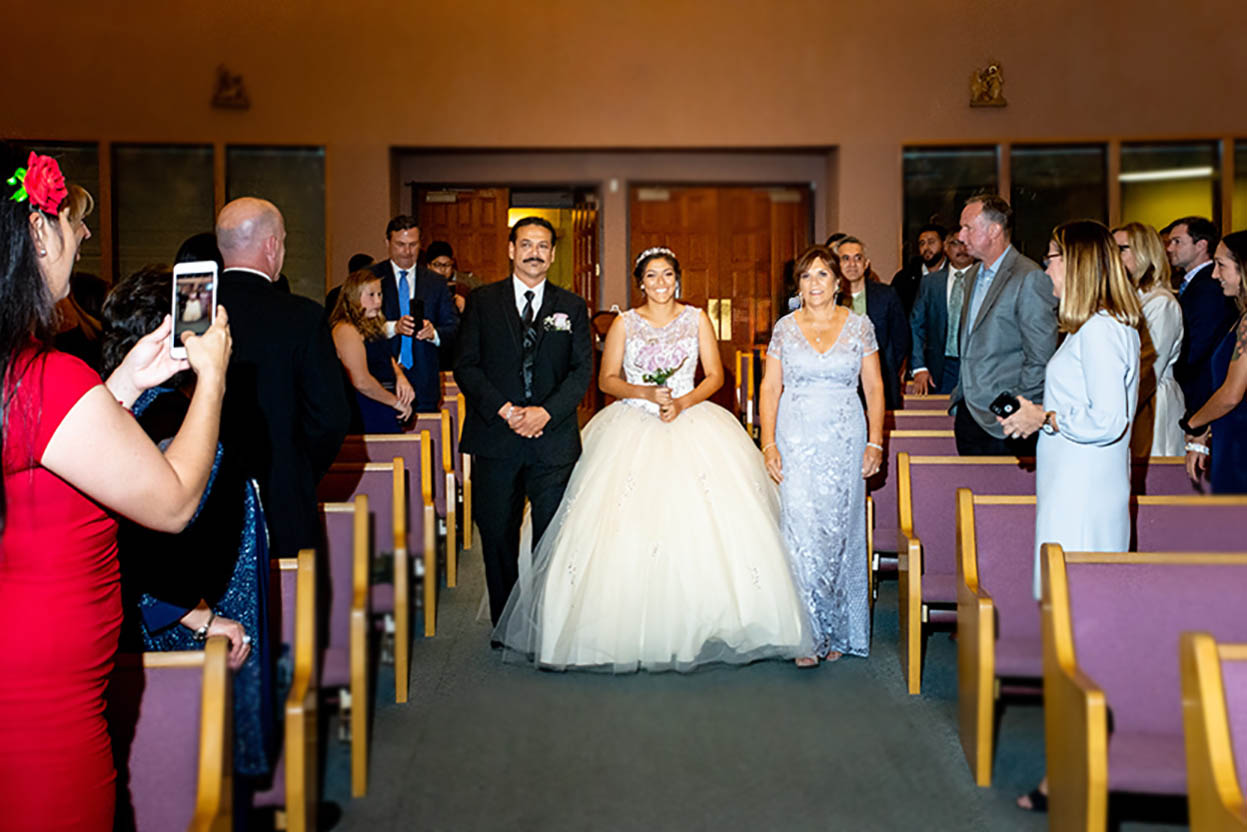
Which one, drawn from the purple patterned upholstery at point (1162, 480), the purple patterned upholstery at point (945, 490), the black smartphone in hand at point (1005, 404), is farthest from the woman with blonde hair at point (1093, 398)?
the purple patterned upholstery at point (1162, 480)

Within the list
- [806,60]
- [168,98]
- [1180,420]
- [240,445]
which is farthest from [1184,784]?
[168,98]

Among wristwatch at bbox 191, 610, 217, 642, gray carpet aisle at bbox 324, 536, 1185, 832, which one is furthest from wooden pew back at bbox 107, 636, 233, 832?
gray carpet aisle at bbox 324, 536, 1185, 832

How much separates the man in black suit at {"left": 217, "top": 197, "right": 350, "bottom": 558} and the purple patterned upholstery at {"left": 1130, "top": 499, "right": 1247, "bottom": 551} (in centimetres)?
264

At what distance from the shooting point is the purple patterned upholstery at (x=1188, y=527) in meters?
3.99

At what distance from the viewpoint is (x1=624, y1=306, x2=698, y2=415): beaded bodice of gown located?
5.49m

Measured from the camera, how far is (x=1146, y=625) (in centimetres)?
315

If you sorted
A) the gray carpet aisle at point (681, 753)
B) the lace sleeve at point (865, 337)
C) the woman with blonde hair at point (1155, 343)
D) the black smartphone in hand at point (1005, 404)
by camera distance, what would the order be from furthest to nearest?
the woman with blonde hair at point (1155, 343) → the lace sleeve at point (865, 337) → the black smartphone in hand at point (1005, 404) → the gray carpet aisle at point (681, 753)

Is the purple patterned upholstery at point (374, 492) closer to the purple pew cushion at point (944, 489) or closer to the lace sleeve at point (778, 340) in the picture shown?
the lace sleeve at point (778, 340)

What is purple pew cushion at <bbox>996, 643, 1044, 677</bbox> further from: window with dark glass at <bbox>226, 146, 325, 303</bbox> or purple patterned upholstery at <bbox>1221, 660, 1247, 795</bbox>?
window with dark glass at <bbox>226, 146, 325, 303</bbox>

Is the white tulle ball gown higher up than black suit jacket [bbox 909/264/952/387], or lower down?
lower down

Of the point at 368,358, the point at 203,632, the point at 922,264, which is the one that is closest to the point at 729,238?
the point at 922,264

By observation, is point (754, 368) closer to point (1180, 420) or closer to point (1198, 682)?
point (1180, 420)

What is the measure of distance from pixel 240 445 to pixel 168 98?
8.25 meters

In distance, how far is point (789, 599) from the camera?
16.3 feet
